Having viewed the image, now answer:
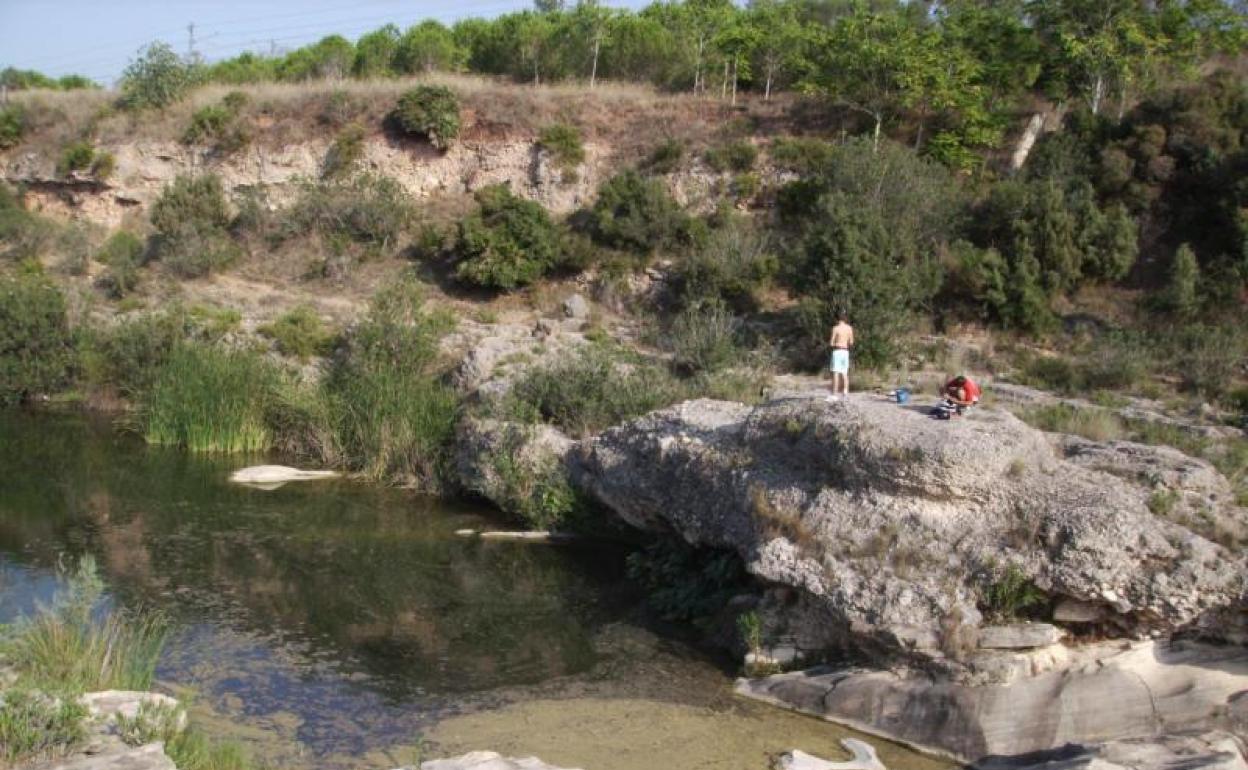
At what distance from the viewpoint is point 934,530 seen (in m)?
11.6

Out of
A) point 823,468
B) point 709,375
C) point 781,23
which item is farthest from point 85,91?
point 823,468

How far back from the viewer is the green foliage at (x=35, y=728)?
7387mm

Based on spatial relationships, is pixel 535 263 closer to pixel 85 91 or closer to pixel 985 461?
pixel 985 461

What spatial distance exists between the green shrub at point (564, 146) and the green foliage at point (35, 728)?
99.4 feet

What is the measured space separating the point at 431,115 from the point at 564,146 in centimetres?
492

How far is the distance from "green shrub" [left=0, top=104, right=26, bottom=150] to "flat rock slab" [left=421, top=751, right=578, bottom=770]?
135ft

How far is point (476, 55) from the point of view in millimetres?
48719

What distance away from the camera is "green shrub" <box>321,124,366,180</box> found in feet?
125

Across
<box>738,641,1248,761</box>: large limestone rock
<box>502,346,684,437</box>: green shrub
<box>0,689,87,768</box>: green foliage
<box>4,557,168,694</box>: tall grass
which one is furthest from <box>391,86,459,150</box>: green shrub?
<box>0,689,87,768</box>: green foliage

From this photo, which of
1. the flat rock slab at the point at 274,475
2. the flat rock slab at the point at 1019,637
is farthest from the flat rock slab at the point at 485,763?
the flat rock slab at the point at 274,475

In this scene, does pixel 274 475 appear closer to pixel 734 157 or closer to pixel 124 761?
pixel 124 761

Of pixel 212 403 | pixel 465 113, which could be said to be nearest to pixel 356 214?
pixel 465 113

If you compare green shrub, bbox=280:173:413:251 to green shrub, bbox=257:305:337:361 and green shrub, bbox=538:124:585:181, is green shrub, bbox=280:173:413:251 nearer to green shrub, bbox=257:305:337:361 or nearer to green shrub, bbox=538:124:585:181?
green shrub, bbox=538:124:585:181

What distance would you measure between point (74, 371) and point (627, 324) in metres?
13.7
